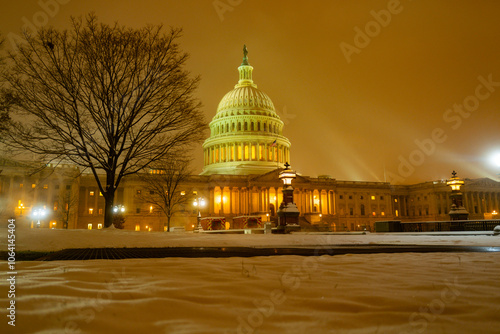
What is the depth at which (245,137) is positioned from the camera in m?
97.4

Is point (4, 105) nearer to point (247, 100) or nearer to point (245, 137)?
point (245, 137)

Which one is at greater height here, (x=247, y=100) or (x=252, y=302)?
(x=247, y=100)

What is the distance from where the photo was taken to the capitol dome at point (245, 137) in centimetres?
9669

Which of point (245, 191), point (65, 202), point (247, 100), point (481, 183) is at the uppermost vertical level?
point (247, 100)

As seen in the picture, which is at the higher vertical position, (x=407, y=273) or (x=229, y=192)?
(x=229, y=192)

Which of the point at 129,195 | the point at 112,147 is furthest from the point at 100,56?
the point at 129,195

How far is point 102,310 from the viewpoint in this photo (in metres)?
3.17

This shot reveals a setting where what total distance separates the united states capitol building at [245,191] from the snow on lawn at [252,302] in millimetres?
63511

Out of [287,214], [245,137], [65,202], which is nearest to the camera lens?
[287,214]

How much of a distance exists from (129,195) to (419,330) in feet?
276

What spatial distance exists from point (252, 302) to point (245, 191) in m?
82.5

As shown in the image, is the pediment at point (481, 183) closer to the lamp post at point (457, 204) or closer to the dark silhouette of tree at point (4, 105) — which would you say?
the lamp post at point (457, 204)

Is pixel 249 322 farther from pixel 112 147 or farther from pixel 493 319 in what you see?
pixel 112 147

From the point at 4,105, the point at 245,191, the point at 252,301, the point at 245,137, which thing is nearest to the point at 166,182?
the point at 245,191
